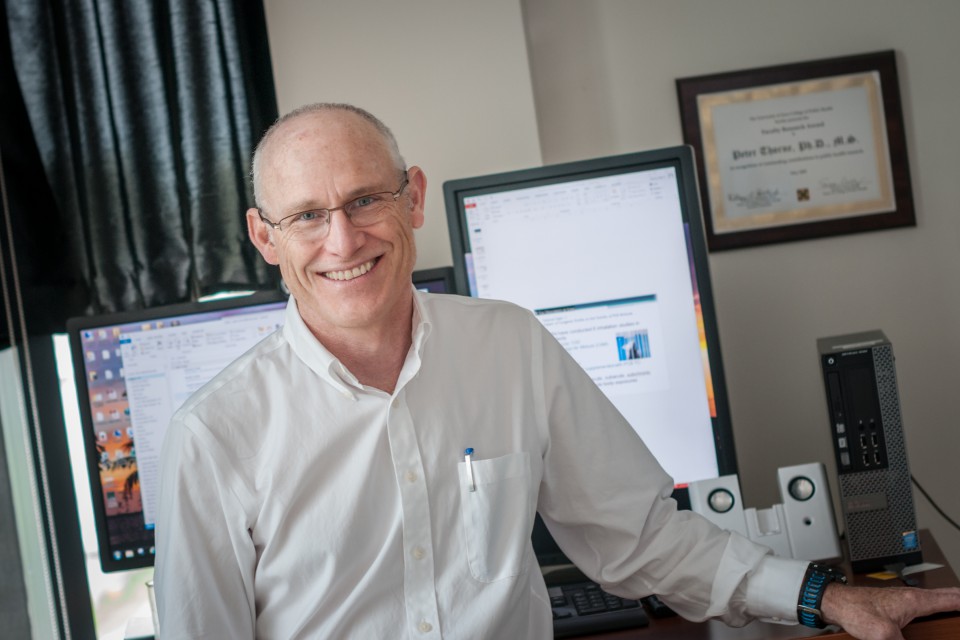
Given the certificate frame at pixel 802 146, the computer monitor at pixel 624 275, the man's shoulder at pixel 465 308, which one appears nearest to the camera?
the man's shoulder at pixel 465 308

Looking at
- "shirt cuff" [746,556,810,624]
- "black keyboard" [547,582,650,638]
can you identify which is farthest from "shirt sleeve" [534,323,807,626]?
"black keyboard" [547,582,650,638]

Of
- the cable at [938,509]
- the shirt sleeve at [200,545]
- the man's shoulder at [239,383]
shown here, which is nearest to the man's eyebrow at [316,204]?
the man's shoulder at [239,383]

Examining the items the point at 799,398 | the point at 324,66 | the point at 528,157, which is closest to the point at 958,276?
the point at 799,398

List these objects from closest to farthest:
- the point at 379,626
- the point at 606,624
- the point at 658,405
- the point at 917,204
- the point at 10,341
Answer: the point at 379,626 < the point at 606,624 < the point at 658,405 < the point at 10,341 < the point at 917,204

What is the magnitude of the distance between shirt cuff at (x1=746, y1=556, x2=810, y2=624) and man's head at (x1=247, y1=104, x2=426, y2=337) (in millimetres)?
648

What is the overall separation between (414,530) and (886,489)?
83 cm

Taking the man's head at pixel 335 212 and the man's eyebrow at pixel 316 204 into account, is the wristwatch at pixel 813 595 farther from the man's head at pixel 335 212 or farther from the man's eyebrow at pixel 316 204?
the man's eyebrow at pixel 316 204

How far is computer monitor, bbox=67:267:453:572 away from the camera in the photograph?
1975mm

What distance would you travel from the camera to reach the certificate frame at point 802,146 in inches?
89.7

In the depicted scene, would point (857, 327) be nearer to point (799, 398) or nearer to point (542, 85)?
point (799, 398)

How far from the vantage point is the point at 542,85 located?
232cm

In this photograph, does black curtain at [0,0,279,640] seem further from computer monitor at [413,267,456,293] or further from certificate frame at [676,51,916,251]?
certificate frame at [676,51,916,251]

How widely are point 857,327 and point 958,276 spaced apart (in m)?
0.27

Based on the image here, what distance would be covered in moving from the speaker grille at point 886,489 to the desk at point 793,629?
0.06m
